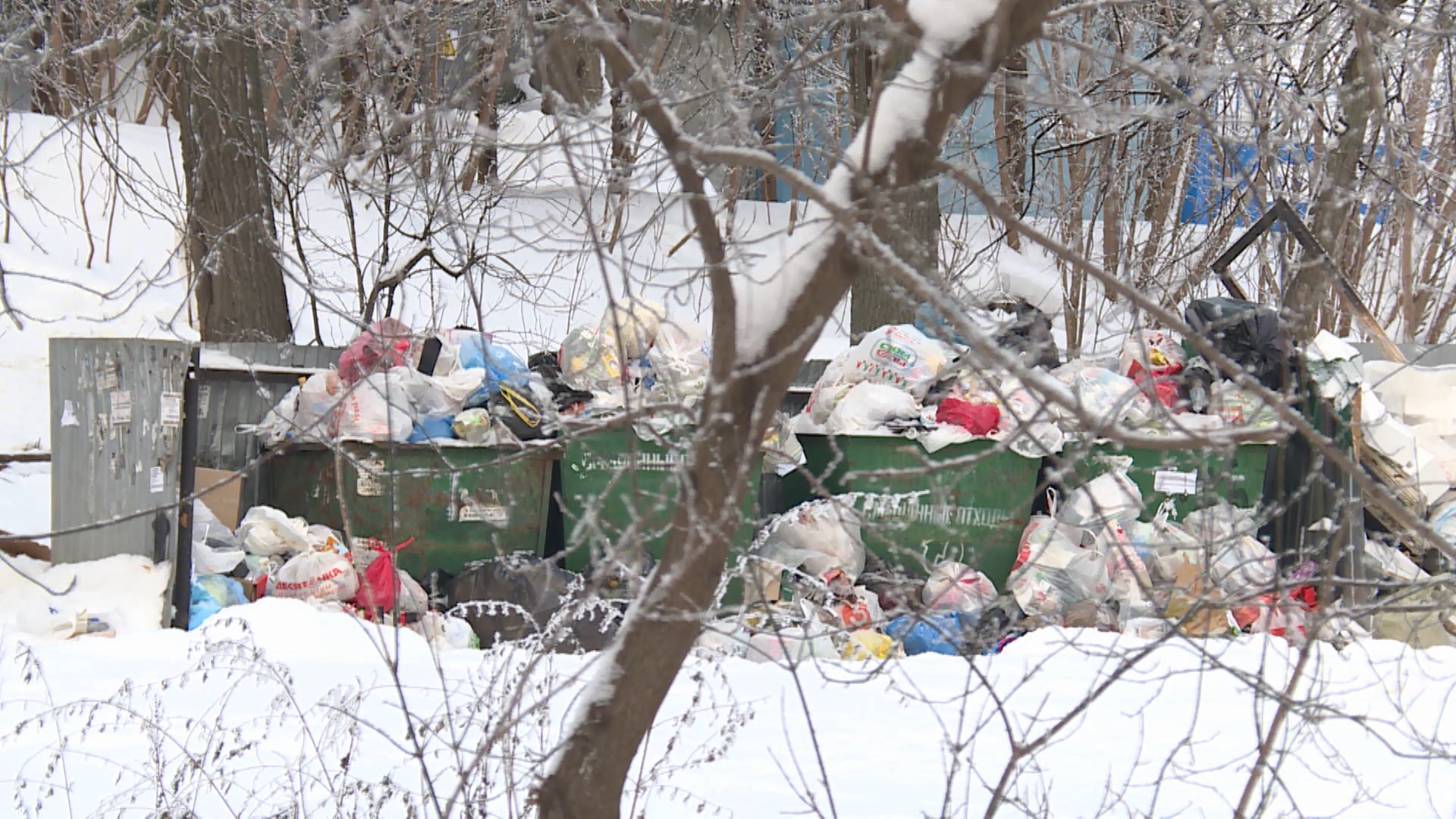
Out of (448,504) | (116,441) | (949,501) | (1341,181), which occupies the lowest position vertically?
(448,504)

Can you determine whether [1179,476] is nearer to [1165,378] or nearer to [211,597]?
[1165,378]

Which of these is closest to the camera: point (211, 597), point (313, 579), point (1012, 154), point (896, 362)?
point (211, 597)

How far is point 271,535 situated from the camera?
219 inches

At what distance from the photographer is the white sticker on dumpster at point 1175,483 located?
234 inches

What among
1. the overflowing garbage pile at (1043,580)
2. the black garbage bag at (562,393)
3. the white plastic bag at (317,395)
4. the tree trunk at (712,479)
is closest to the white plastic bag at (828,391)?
the overflowing garbage pile at (1043,580)

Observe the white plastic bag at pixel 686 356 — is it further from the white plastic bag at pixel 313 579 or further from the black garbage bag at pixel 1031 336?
the white plastic bag at pixel 313 579

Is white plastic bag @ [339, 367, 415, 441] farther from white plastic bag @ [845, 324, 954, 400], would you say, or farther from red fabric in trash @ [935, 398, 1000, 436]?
red fabric in trash @ [935, 398, 1000, 436]

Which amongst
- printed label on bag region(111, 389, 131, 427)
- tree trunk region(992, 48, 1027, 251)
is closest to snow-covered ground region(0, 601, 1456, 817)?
printed label on bag region(111, 389, 131, 427)

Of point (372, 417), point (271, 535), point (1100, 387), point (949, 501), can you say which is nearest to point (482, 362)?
point (372, 417)

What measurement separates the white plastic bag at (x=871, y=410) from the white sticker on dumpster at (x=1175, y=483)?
1197mm

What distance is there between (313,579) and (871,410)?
8.62 feet

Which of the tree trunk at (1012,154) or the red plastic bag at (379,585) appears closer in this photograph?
the red plastic bag at (379,585)

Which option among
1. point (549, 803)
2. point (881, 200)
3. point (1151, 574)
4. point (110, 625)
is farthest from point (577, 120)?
point (1151, 574)

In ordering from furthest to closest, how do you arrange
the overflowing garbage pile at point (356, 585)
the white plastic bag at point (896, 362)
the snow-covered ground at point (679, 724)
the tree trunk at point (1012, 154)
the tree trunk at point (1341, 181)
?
1. the tree trunk at point (1012, 154)
2. the white plastic bag at point (896, 362)
3. the overflowing garbage pile at point (356, 585)
4. the snow-covered ground at point (679, 724)
5. the tree trunk at point (1341, 181)
